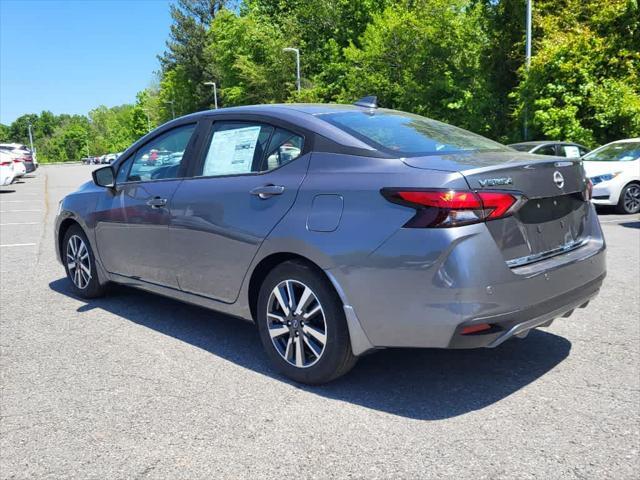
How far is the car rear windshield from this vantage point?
3482mm

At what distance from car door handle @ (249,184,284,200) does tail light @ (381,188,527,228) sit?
844mm

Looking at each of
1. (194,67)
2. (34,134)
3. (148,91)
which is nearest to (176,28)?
(194,67)

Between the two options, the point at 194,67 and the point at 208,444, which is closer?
the point at 208,444

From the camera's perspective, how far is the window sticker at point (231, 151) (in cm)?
396

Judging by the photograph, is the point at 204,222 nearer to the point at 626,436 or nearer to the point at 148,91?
the point at 626,436

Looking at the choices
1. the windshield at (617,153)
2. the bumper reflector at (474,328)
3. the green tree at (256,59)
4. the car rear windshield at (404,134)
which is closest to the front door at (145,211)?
the car rear windshield at (404,134)

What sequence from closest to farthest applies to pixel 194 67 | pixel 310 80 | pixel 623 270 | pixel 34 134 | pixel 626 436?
pixel 626 436
pixel 623 270
pixel 310 80
pixel 194 67
pixel 34 134

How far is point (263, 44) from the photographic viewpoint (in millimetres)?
45594

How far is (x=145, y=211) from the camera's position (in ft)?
15.0

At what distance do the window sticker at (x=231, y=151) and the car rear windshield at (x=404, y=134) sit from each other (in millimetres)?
517

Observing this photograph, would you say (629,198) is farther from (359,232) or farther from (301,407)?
(301,407)

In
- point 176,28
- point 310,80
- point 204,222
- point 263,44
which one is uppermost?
point 176,28

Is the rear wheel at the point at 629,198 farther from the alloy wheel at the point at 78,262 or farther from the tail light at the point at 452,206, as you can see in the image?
the alloy wheel at the point at 78,262

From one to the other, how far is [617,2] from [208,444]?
22.5 metres
